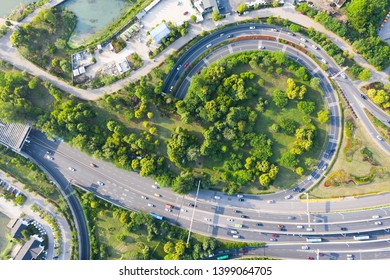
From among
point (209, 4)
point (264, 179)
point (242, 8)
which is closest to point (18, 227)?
point (264, 179)

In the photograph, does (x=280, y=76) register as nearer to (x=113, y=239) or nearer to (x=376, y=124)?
(x=376, y=124)

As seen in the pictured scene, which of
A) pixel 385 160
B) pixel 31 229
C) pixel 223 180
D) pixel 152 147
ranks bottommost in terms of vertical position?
pixel 31 229

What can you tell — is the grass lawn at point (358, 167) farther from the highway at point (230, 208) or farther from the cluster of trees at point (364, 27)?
the cluster of trees at point (364, 27)

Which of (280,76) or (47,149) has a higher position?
(280,76)

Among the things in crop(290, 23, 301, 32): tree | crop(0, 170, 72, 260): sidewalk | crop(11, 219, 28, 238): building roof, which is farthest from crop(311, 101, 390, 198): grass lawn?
crop(11, 219, 28, 238): building roof

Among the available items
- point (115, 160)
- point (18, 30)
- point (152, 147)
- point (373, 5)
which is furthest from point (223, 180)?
point (18, 30)

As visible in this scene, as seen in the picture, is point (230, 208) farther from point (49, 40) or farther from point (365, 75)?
point (49, 40)

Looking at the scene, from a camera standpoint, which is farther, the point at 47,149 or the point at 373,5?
the point at 47,149
